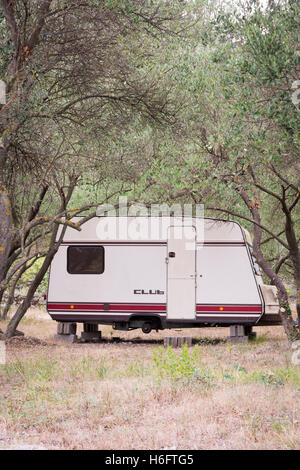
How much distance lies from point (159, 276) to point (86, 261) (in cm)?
193

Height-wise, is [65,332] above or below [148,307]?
below

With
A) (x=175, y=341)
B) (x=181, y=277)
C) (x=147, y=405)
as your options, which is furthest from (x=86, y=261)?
(x=147, y=405)

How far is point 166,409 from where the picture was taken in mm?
6980

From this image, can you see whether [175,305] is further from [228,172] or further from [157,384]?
[157,384]

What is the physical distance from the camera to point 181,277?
51.0ft

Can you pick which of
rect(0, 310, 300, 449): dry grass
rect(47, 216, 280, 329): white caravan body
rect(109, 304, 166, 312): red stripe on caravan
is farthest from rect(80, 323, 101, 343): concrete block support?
rect(0, 310, 300, 449): dry grass

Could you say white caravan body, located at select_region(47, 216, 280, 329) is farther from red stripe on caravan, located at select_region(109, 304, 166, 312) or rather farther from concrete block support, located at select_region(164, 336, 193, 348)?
concrete block support, located at select_region(164, 336, 193, 348)

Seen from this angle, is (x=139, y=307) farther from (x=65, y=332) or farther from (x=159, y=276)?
(x=65, y=332)

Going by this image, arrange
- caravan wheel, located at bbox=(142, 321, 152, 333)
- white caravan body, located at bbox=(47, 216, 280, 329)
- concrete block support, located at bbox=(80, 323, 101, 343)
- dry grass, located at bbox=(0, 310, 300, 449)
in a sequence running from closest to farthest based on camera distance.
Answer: dry grass, located at bbox=(0, 310, 300, 449) → white caravan body, located at bbox=(47, 216, 280, 329) → caravan wheel, located at bbox=(142, 321, 152, 333) → concrete block support, located at bbox=(80, 323, 101, 343)

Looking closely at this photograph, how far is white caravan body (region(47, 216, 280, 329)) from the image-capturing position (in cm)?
1533

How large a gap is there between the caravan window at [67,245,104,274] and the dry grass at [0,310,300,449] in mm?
4709

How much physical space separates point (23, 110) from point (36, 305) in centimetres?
1916
